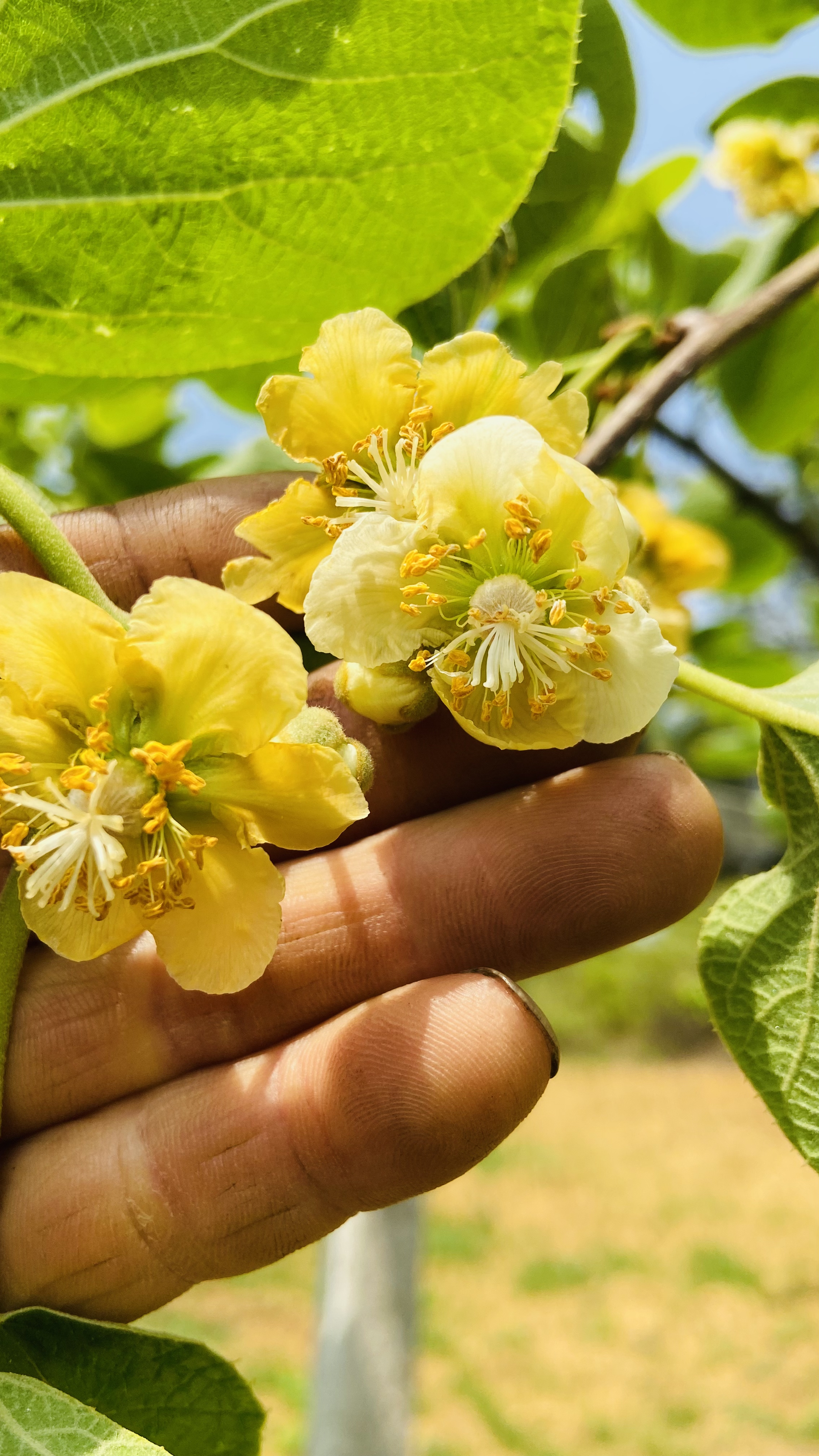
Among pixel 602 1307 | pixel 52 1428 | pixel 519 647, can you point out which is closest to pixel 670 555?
pixel 519 647

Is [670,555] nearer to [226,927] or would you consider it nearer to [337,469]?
[337,469]

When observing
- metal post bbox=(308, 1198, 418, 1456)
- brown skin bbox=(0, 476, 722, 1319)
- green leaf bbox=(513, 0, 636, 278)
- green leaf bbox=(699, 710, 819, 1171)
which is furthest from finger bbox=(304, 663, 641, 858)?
metal post bbox=(308, 1198, 418, 1456)

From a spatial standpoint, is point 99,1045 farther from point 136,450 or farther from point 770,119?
point 770,119

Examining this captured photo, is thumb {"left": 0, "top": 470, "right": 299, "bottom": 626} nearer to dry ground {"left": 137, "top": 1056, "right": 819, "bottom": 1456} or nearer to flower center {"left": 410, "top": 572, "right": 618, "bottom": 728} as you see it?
flower center {"left": 410, "top": 572, "right": 618, "bottom": 728}

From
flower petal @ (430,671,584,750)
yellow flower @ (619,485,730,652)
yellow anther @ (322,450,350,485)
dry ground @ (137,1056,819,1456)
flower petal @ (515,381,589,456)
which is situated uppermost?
flower petal @ (515,381,589,456)

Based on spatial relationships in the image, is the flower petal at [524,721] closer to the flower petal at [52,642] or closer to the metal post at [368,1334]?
the flower petal at [52,642]

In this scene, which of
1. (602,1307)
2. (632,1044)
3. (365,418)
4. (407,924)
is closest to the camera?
(365,418)

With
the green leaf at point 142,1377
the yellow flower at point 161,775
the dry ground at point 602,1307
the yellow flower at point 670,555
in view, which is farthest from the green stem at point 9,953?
the dry ground at point 602,1307
